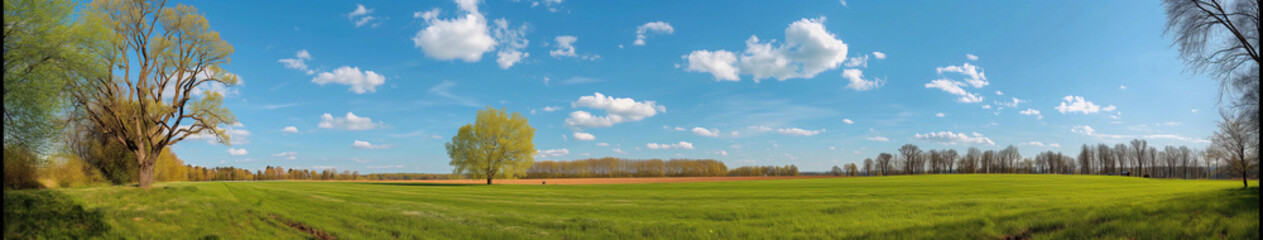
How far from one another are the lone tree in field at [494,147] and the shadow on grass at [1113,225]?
1805 inches

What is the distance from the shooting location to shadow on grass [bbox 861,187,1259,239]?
1009 cm

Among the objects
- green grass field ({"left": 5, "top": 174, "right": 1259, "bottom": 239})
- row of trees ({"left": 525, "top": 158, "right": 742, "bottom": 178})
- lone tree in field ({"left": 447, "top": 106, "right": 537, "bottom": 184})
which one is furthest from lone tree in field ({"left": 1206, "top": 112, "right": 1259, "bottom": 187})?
row of trees ({"left": 525, "top": 158, "right": 742, "bottom": 178})

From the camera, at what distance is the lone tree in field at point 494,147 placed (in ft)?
176

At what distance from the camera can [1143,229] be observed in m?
10.3

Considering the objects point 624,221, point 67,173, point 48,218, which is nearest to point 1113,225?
point 624,221

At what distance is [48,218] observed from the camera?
45.0 ft

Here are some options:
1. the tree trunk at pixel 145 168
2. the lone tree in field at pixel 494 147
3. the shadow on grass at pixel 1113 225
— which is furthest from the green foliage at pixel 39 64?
the lone tree in field at pixel 494 147

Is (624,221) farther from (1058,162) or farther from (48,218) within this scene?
(1058,162)

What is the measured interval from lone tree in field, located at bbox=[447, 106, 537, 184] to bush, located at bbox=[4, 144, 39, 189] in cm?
3348

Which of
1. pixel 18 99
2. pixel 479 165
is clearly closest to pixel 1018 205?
pixel 18 99

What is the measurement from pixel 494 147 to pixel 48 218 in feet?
Result: 133

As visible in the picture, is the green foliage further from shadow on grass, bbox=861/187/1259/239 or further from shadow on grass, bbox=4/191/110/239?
shadow on grass, bbox=861/187/1259/239

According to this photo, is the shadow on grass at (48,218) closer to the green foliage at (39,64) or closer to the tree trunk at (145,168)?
the green foliage at (39,64)

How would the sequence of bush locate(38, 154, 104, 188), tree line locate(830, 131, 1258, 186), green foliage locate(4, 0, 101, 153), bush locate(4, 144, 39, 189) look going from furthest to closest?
tree line locate(830, 131, 1258, 186) → bush locate(38, 154, 104, 188) → bush locate(4, 144, 39, 189) → green foliage locate(4, 0, 101, 153)
